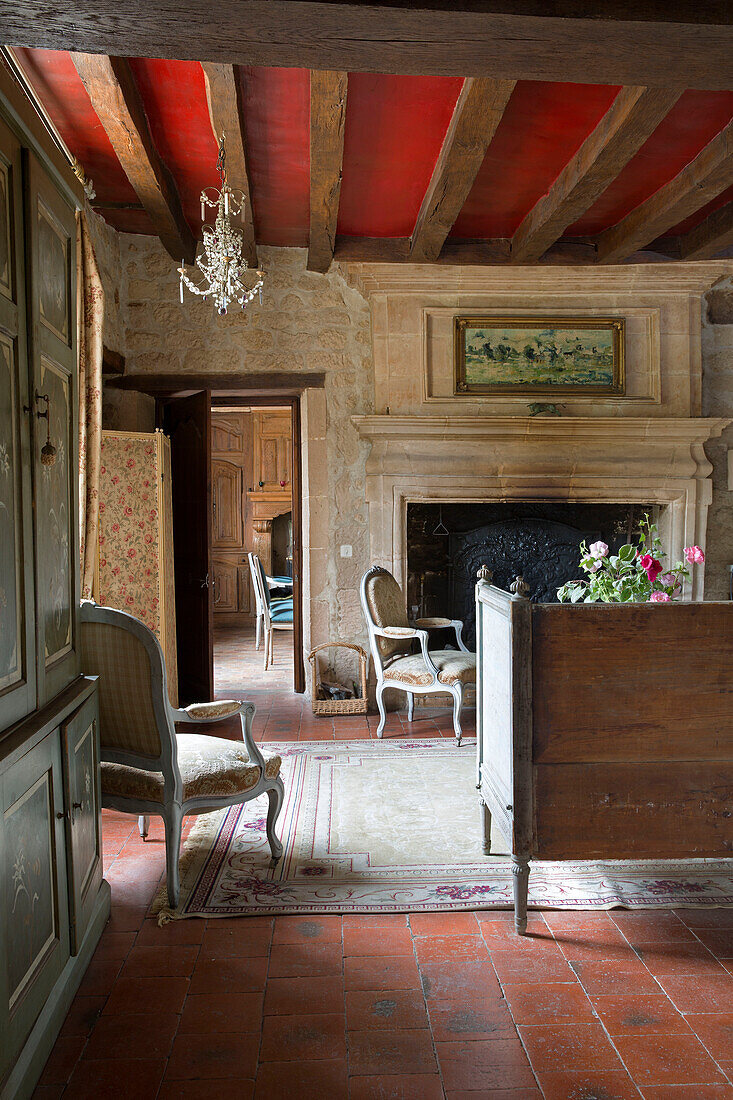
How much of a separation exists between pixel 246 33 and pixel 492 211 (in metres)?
3.36

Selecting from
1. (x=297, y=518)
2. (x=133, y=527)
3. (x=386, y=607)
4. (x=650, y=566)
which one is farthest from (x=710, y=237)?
(x=133, y=527)

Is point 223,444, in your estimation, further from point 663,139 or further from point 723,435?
point 663,139

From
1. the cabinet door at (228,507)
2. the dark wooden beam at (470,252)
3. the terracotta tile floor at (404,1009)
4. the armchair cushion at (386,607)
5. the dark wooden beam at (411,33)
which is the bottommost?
the terracotta tile floor at (404,1009)

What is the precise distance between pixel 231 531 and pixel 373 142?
681 centimetres

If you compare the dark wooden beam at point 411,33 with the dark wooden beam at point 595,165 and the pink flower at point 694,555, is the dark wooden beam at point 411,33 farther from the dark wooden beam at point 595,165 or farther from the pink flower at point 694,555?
the pink flower at point 694,555

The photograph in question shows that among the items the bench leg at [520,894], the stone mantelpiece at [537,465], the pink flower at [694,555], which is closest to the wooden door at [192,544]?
the stone mantelpiece at [537,465]

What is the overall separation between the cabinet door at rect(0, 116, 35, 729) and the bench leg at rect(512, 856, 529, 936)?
154cm

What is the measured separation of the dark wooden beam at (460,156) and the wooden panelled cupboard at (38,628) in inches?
70.6

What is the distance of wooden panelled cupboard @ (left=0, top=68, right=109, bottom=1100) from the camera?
1.72 meters

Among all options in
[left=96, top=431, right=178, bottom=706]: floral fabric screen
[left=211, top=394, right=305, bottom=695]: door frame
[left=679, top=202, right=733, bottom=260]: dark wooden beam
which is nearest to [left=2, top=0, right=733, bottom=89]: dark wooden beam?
[left=96, top=431, right=178, bottom=706]: floral fabric screen

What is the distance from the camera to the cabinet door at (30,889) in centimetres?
164

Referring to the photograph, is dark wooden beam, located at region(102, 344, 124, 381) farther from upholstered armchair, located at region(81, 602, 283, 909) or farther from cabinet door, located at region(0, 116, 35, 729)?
cabinet door, located at region(0, 116, 35, 729)

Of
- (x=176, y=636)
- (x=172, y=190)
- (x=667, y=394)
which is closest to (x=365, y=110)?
(x=172, y=190)

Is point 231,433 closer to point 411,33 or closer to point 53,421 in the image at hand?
point 53,421
